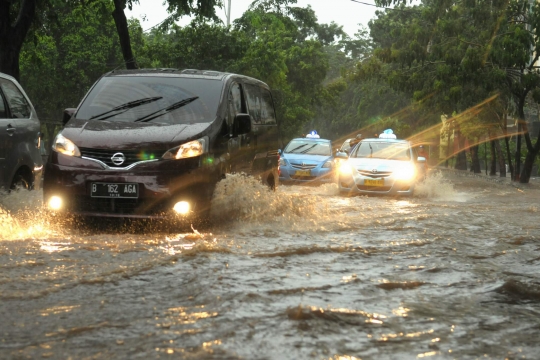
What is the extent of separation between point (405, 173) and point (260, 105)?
6.80 meters

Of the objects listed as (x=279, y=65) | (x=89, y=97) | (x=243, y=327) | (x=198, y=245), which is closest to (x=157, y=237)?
(x=198, y=245)

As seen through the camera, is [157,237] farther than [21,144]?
No

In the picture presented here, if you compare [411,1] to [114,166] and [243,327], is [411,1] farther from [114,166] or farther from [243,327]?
[243,327]

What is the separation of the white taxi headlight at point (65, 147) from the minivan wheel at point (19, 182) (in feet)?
3.77

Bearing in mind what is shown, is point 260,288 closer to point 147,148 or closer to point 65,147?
point 147,148

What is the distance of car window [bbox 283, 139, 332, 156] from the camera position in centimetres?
2330

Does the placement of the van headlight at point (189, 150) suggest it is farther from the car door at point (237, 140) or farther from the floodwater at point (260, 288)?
the car door at point (237, 140)

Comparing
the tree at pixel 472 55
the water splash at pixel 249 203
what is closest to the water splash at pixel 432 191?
the tree at pixel 472 55

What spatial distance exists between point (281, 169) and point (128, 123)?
522 inches

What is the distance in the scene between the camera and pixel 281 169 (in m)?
22.0

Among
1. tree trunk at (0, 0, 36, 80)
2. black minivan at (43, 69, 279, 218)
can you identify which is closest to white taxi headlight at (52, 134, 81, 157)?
black minivan at (43, 69, 279, 218)

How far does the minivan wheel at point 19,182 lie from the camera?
9.58 metres

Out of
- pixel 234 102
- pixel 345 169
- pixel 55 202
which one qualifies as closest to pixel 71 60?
pixel 345 169

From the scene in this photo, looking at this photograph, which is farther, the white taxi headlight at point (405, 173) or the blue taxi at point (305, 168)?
the blue taxi at point (305, 168)
